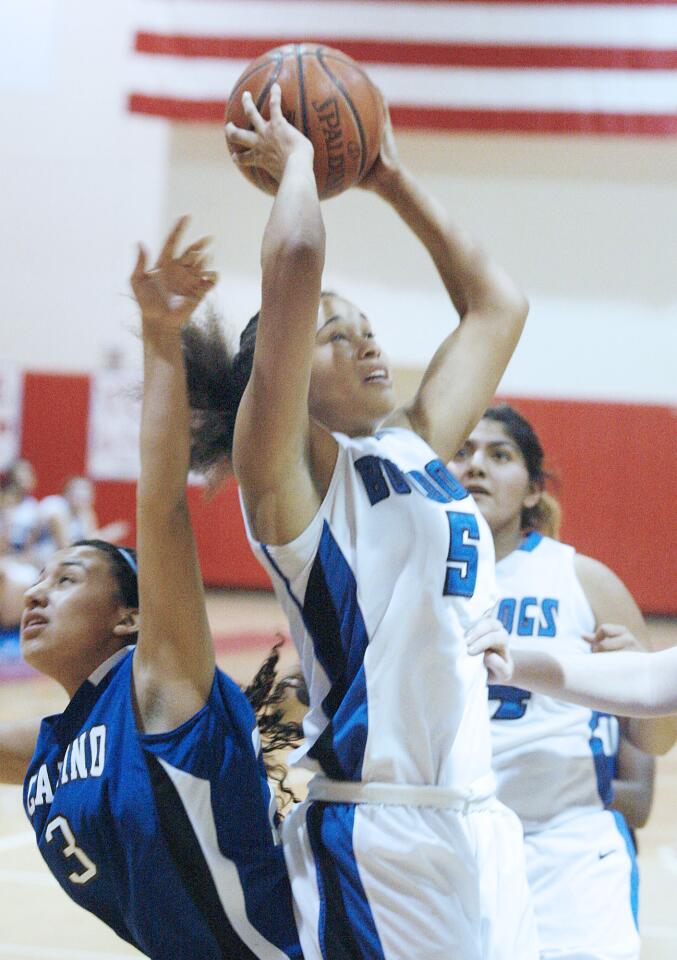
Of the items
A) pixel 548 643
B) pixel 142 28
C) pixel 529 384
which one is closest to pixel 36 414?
pixel 142 28

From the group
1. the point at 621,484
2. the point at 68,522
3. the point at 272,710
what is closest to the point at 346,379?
the point at 272,710

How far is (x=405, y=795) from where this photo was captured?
179cm

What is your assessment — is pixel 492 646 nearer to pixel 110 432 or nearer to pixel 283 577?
pixel 283 577

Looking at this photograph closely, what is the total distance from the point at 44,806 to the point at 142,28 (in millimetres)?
10855

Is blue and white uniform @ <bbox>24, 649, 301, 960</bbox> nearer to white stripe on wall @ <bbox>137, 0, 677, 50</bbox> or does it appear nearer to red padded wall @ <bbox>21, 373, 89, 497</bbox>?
white stripe on wall @ <bbox>137, 0, 677, 50</bbox>

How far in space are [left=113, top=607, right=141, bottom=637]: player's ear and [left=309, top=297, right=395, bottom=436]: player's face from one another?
1.74ft

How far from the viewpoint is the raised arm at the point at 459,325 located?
213cm

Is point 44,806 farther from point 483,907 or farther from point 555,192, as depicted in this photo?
point 555,192

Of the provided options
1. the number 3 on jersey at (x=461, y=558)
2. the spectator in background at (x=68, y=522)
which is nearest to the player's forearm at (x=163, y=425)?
the number 3 on jersey at (x=461, y=558)

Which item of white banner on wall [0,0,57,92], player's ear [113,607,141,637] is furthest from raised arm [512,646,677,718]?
white banner on wall [0,0,57,92]

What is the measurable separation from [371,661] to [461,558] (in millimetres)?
220

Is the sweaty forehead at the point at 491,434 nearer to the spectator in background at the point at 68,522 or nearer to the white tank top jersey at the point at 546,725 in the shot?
the white tank top jersey at the point at 546,725

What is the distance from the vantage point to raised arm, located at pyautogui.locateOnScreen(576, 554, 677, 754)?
2.73 metres

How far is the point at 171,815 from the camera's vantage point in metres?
1.88
